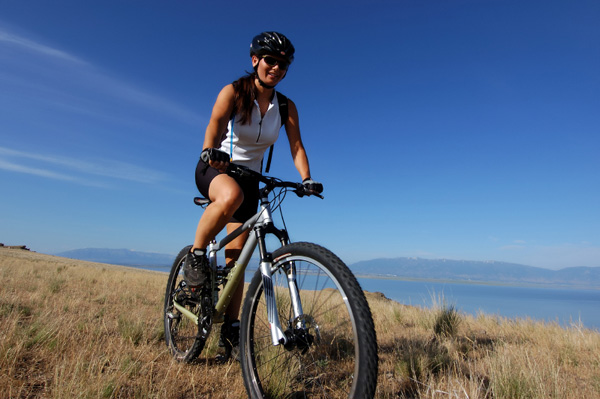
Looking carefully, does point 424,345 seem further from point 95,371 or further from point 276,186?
point 95,371

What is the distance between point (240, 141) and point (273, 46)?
0.85 metres

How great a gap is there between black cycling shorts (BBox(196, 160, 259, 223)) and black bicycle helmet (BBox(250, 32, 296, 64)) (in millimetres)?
1044

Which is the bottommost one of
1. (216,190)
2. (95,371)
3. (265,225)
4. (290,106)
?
(95,371)

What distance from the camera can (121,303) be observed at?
18.8ft

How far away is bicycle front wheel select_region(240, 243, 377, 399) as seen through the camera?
4.88 feet

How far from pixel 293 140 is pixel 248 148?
1.43 ft

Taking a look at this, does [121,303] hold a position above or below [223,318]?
below

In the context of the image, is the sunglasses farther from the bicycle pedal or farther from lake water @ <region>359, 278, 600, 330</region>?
lake water @ <region>359, 278, 600, 330</region>

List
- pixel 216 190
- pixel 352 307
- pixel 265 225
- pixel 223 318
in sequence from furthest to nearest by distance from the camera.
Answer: pixel 223 318 < pixel 216 190 < pixel 265 225 < pixel 352 307

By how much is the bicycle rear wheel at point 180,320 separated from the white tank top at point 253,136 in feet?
3.38

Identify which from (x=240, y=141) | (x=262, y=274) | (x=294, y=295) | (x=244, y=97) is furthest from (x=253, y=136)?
(x=294, y=295)

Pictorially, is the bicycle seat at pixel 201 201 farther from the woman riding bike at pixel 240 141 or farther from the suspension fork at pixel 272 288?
the suspension fork at pixel 272 288

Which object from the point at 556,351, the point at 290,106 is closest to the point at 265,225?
the point at 290,106

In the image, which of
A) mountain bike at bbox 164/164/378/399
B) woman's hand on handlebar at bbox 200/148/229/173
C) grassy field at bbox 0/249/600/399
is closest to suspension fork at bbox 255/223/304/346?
mountain bike at bbox 164/164/378/399
